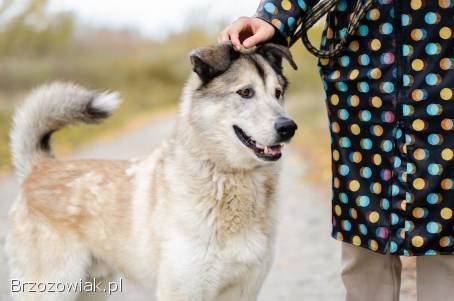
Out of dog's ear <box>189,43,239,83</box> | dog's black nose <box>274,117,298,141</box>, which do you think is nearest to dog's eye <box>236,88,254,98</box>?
dog's ear <box>189,43,239,83</box>

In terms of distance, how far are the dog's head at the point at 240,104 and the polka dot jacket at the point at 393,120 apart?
11.7 inches

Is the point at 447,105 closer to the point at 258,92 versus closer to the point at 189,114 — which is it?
the point at 258,92

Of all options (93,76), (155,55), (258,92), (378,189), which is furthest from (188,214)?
(155,55)

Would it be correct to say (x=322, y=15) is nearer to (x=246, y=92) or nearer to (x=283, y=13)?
(x=283, y=13)

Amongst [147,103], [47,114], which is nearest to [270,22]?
[47,114]

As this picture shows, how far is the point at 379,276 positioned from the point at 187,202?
936 mm

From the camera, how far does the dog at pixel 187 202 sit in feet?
9.87

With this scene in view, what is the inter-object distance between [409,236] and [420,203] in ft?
0.47

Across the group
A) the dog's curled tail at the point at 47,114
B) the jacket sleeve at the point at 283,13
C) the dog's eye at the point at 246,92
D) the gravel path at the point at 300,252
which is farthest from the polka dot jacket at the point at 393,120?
the dog's curled tail at the point at 47,114

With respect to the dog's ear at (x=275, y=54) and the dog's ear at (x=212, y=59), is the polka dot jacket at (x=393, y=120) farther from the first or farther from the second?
the dog's ear at (x=212, y=59)

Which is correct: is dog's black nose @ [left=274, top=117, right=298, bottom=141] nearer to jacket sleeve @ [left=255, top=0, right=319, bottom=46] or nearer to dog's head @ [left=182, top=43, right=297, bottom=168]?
dog's head @ [left=182, top=43, right=297, bottom=168]

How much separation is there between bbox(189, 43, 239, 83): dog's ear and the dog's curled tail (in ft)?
2.32

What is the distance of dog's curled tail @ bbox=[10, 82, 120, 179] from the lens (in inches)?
145

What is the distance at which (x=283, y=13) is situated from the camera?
285 cm
